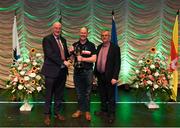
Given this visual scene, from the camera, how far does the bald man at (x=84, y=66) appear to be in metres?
4.56

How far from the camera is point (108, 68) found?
15.4 ft

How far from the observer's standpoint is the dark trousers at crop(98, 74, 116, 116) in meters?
4.76

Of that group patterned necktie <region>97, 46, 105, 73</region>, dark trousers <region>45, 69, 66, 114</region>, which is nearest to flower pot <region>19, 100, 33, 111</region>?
dark trousers <region>45, 69, 66, 114</region>

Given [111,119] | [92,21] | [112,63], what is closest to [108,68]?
[112,63]

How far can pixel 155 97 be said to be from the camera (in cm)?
559

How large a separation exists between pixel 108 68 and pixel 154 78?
114 centimetres

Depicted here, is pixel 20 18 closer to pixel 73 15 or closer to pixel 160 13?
pixel 73 15

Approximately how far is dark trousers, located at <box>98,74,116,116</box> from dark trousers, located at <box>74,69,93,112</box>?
9.2 inches

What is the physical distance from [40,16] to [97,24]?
1.26 meters

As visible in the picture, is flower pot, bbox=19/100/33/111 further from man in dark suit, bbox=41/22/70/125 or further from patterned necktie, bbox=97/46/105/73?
patterned necktie, bbox=97/46/105/73

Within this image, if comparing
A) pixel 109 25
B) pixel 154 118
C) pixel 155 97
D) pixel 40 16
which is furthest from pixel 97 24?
pixel 154 118

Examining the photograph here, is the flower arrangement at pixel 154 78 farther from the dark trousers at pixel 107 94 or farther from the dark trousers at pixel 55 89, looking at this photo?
the dark trousers at pixel 55 89

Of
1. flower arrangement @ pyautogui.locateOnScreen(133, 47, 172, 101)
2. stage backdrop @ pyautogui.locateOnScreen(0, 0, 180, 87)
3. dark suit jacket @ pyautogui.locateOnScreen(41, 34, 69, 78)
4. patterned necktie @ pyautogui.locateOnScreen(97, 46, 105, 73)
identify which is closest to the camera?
dark suit jacket @ pyautogui.locateOnScreen(41, 34, 69, 78)

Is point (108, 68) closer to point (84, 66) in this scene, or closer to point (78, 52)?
point (84, 66)
